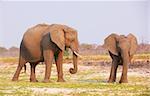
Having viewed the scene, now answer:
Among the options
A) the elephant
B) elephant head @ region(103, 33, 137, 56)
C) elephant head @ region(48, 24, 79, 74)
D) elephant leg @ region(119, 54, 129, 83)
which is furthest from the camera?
elephant head @ region(48, 24, 79, 74)

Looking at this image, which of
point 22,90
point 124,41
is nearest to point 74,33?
point 124,41

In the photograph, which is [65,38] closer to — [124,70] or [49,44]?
[49,44]

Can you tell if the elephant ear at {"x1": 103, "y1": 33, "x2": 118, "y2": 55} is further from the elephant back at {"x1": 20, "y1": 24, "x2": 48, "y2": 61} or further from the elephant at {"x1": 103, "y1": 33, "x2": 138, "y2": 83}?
the elephant back at {"x1": 20, "y1": 24, "x2": 48, "y2": 61}

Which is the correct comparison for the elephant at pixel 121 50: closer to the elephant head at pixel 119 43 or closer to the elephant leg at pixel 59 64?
the elephant head at pixel 119 43

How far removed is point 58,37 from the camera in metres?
23.5

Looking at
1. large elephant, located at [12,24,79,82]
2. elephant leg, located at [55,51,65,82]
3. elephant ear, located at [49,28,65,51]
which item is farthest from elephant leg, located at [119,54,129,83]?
elephant leg, located at [55,51,65,82]

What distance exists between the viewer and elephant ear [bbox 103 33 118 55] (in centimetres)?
2408

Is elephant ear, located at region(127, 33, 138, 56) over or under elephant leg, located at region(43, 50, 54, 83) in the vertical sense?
over

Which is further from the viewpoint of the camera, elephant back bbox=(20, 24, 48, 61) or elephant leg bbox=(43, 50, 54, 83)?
elephant back bbox=(20, 24, 48, 61)

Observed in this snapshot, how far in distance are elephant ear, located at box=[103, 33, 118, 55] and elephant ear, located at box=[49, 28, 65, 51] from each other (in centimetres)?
258

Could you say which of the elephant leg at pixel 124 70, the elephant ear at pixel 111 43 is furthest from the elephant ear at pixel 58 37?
the elephant leg at pixel 124 70

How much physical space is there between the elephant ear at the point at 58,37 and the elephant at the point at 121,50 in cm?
261

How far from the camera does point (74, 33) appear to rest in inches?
Answer: 942

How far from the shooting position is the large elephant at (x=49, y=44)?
23.5 m
